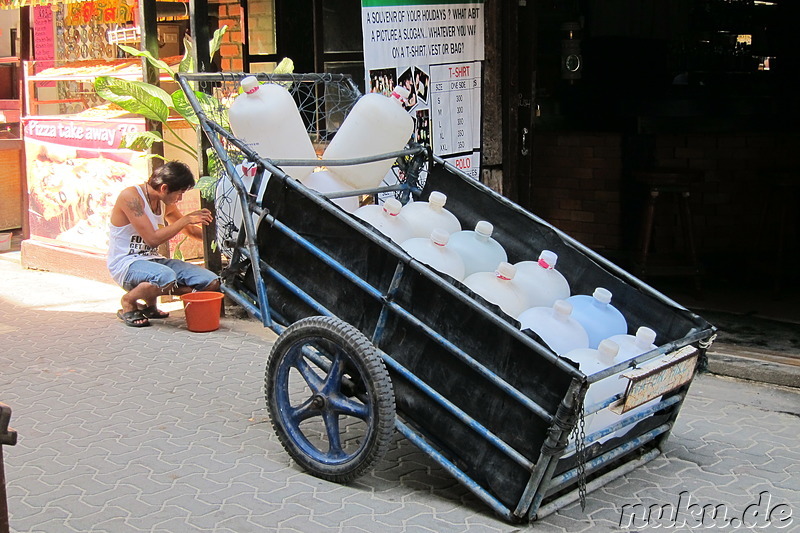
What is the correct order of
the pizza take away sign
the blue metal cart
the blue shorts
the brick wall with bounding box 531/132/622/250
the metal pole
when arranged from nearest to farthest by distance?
the metal pole → the blue metal cart → the blue shorts → the pizza take away sign → the brick wall with bounding box 531/132/622/250

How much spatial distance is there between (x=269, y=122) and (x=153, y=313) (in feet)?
9.93

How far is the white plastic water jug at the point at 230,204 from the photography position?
4.77m

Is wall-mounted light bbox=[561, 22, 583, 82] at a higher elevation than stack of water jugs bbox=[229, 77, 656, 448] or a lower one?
higher

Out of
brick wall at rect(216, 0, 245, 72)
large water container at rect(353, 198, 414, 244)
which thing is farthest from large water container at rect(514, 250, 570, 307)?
brick wall at rect(216, 0, 245, 72)

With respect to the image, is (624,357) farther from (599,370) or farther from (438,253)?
(438,253)

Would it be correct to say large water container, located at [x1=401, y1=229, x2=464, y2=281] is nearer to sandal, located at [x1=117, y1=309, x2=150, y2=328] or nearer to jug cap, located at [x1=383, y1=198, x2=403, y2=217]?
jug cap, located at [x1=383, y1=198, x2=403, y2=217]

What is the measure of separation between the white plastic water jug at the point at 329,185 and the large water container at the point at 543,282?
1.00 metres

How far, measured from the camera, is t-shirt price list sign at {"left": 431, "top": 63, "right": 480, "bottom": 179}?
683 cm

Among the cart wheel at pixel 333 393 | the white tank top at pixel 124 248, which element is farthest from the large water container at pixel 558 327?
the white tank top at pixel 124 248

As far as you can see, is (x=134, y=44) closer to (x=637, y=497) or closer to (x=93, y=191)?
(x=93, y=191)

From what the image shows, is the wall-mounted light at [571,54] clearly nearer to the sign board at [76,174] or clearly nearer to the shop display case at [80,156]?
the shop display case at [80,156]

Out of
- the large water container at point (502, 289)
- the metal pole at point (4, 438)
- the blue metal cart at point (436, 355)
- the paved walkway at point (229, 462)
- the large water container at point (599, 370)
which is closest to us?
the metal pole at point (4, 438)

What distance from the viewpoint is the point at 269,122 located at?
15.8 feet

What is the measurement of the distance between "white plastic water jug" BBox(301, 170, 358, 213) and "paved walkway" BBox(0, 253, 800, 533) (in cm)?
127
